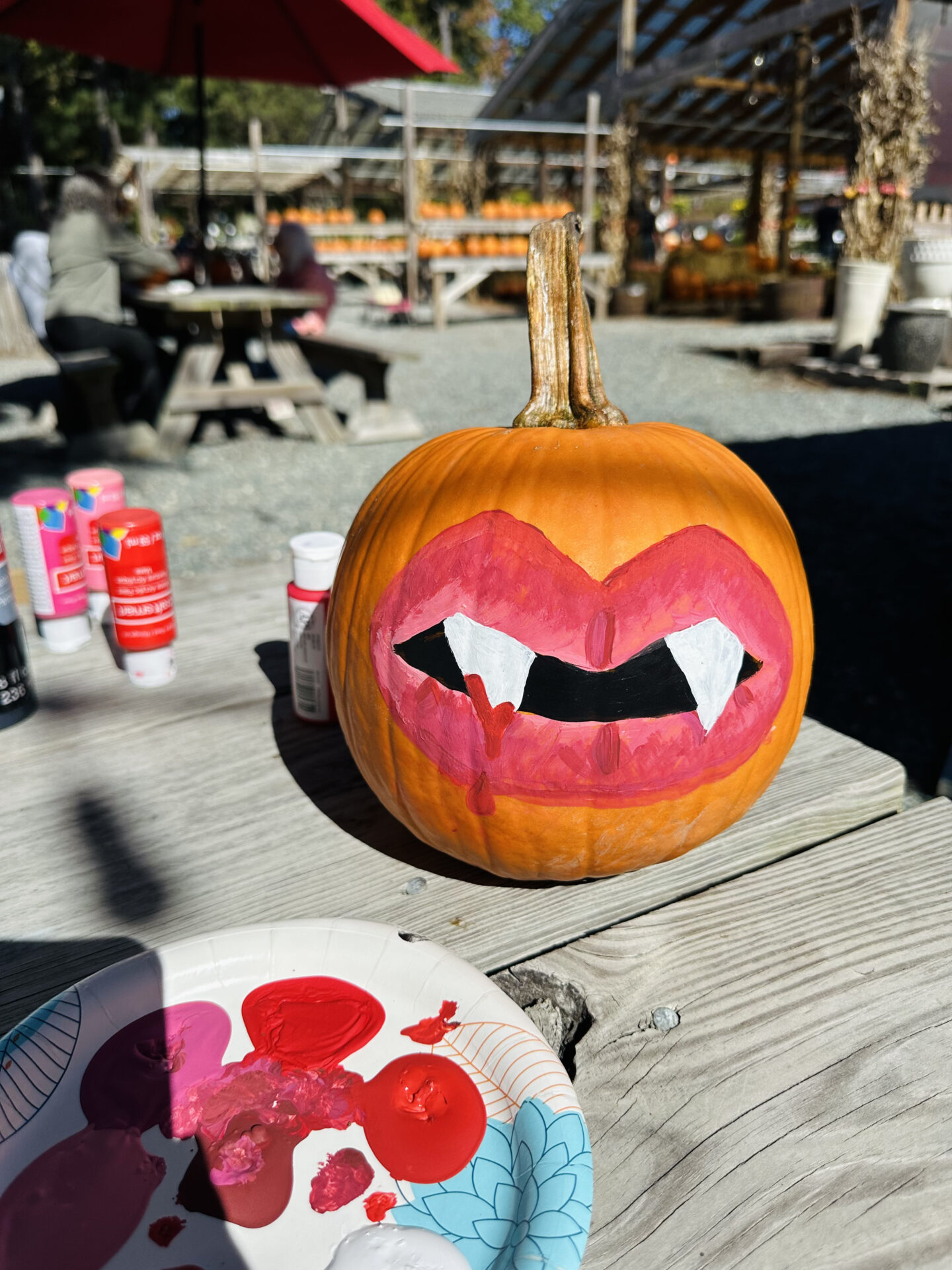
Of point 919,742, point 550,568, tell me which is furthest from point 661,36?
point 550,568

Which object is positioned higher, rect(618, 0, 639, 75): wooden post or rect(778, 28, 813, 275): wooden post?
rect(618, 0, 639, 75): wooden post

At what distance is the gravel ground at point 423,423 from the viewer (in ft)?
15.2

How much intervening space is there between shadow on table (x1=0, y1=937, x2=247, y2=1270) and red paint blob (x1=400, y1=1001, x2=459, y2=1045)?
0.67 ft

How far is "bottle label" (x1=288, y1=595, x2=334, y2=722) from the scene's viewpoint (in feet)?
4.54

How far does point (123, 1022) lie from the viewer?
808 millimetres

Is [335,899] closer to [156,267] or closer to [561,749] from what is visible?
[561,749]

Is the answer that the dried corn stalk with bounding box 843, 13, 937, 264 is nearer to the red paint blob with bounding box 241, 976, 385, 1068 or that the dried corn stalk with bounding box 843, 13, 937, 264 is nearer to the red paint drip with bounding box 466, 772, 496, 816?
the red paint drip with bounding box 466, 772, 496, 816

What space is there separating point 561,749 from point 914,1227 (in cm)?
51

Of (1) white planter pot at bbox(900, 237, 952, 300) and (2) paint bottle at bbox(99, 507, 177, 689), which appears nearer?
(2) paint bottle at bbox(99, 507, 177, 689)

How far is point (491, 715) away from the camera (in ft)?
3.19

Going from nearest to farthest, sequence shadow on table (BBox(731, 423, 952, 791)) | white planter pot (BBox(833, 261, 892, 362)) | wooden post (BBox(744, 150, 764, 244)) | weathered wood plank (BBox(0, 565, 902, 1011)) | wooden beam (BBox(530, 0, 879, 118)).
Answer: weathered wood plank (BBox(0, 565, 902, 1011)) < shadow on table (BBox(731, 423, 952, 791)) < white planter pot (BBox(833, 261, 892, 362)) < wooden beam (BBox(530, 0, 879, 118)) < wooden post (BBox(744, 150, 764, 244))

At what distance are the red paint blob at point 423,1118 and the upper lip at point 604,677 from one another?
37 cm

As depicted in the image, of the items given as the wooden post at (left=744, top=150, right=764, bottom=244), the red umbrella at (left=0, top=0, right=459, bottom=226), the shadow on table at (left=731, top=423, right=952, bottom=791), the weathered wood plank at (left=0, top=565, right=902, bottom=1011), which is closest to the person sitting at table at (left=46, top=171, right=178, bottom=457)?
the red umbrella at (left=0, top=0, right=459, bottom=226)

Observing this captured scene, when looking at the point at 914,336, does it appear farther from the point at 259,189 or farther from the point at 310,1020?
the point at 259,189
